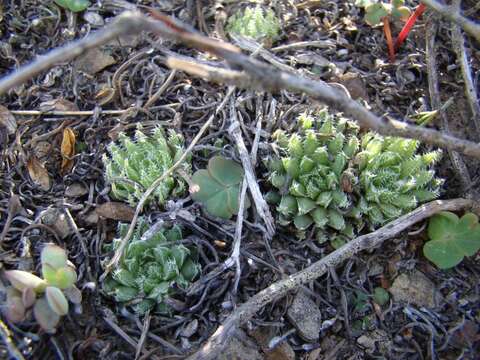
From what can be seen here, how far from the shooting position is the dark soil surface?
1857 millimetres

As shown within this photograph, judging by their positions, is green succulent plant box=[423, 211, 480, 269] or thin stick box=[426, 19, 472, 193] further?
thin stick box=[426, 19, 472, 193]

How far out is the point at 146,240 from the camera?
1895 mm

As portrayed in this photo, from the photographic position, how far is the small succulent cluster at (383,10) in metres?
2.33

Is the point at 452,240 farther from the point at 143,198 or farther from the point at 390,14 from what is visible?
the point at 143,198

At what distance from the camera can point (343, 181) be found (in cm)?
198

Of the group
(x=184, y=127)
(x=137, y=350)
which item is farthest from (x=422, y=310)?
(x=184, y=127)

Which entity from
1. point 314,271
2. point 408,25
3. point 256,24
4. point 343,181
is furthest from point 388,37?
point 314,271

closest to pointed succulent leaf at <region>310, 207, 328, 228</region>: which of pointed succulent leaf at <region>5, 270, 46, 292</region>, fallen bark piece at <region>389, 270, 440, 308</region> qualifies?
fallen bark piece at <region>389, 270, 440, 308</region>

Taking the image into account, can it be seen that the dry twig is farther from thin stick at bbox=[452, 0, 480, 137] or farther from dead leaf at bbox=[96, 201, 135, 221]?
thin stick at bbox=[452, 0, 480, 137]

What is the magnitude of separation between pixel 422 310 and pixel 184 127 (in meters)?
1.36

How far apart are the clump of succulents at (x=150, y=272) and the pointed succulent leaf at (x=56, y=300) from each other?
233 mm

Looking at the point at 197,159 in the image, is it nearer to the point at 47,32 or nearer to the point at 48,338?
the point at 48,338

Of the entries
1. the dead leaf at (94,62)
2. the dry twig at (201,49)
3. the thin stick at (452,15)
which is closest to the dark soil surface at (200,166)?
the dead leaf at (94,62)

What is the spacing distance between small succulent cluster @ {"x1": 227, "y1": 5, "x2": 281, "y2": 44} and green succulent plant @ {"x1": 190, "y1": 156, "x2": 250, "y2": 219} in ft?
2.51
